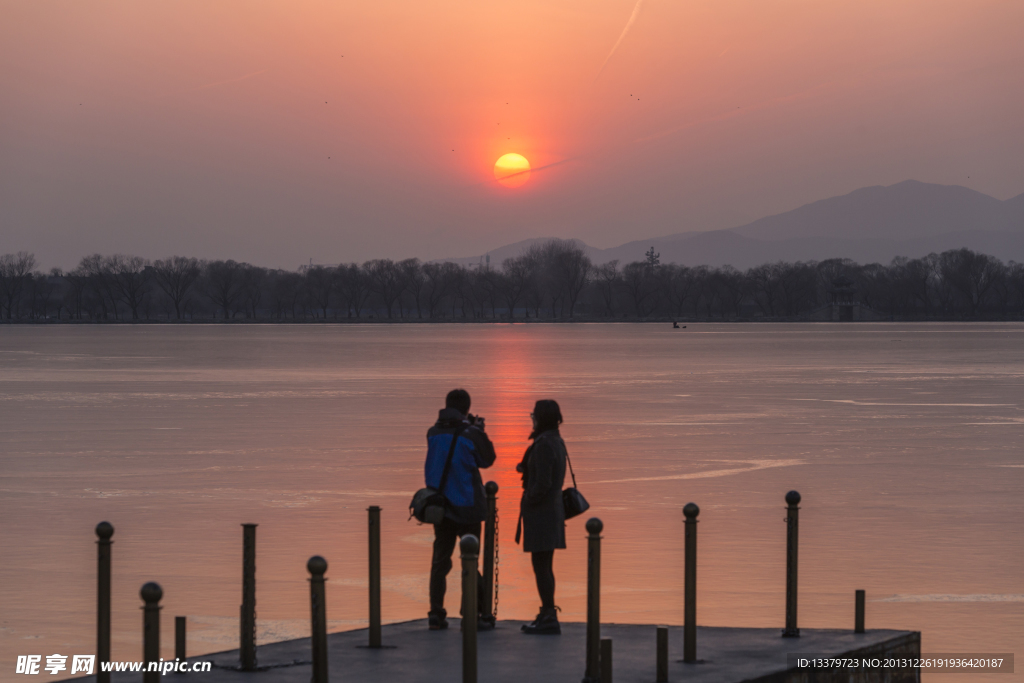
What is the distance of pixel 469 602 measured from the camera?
635 cm

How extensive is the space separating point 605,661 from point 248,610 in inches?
82.3

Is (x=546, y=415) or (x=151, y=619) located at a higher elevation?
(x=546, y=415)

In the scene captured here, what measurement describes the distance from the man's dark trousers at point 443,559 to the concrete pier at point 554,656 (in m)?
0.19

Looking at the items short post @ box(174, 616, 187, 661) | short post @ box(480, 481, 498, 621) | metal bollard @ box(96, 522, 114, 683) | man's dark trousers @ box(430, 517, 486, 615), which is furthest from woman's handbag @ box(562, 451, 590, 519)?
metal bollard @ box(96, 522, 114, 683)

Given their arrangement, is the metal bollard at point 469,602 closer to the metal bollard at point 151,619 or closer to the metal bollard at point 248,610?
the metal bollard at point 151,619

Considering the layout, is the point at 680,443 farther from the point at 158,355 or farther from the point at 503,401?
the point at 158,355

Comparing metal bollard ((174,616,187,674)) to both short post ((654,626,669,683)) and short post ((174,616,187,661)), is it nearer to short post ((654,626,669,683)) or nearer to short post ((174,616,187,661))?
short post ((174,616,187,661))

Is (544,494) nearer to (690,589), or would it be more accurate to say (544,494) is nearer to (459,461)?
(459,461)

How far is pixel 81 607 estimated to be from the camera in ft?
34.0

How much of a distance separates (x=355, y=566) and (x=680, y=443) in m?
11.9

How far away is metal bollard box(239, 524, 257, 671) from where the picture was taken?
7.44 meters

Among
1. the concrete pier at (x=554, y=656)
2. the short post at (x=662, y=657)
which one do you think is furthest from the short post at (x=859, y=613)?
the short post at (x=662, y=657)

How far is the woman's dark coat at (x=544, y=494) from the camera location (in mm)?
8328

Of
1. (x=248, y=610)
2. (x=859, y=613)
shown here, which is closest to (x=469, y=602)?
(x=248, y=610)
